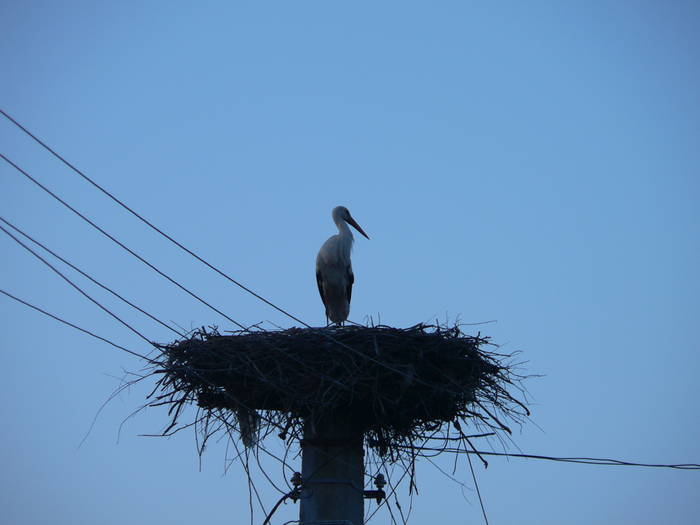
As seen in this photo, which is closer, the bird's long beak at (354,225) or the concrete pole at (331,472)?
the concrete pole at (331,472)

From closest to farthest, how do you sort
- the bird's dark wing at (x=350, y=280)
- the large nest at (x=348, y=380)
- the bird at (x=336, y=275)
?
the large nest at (x=348, y=380) < the bird at (x=336, y=275) < the bird's dark wing at (x=350, y=280)

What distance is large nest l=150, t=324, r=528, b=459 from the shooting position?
5.02 metres

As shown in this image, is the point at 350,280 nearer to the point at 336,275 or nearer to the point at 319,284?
the point at 336,275

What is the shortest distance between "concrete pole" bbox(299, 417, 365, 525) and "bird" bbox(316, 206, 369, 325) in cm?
335

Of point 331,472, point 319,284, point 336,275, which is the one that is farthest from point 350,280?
point 331,472

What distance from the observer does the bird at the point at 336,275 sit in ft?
28.2

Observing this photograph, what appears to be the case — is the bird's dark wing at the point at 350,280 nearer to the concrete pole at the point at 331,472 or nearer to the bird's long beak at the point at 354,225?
the bird's long beak at the point at 354,225

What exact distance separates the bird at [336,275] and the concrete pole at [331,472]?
3.35 meters

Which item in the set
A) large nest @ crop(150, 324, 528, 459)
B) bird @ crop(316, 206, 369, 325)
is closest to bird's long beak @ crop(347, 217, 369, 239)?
bird @ crop(316, 206, 369, 325)

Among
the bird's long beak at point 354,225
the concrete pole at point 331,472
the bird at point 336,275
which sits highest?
the bird's long beak at point 354,225

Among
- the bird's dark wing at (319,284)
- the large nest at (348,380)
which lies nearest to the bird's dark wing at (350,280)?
the bird's dark wing at (319,284)

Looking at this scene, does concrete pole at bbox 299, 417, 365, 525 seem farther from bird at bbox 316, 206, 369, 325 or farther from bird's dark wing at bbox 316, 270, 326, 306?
bird's dark wing at bbox 316, 270, 326, 306

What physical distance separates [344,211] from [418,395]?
4.75 meters

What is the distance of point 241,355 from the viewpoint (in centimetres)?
521
